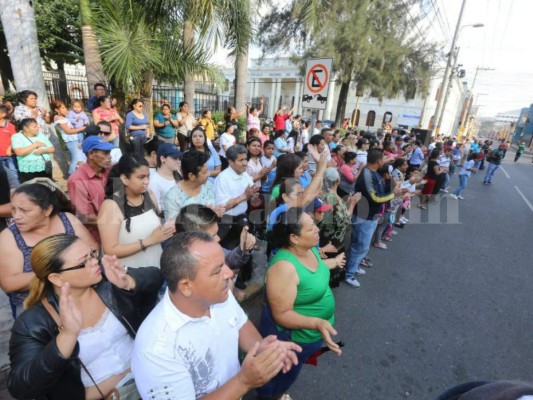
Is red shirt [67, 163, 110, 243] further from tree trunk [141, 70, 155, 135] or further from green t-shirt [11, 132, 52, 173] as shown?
tree trunk [141, 70, 155, 135]

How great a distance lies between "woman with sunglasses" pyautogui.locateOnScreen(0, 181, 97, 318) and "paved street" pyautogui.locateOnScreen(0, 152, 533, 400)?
1196 mm

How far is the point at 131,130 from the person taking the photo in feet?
19.6

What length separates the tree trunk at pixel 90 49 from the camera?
6.15 meters

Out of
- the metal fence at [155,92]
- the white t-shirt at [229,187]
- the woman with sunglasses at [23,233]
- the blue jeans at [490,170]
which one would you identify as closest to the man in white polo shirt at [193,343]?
the woman with sunglasses at [23,233]

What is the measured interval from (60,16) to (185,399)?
758 inches

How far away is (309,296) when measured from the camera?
2.06 m

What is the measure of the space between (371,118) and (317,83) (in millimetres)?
36362

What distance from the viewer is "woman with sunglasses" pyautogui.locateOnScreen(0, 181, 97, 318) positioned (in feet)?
5.76

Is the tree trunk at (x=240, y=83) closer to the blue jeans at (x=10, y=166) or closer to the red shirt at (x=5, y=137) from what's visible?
the red shirt at (x=5, y=137)

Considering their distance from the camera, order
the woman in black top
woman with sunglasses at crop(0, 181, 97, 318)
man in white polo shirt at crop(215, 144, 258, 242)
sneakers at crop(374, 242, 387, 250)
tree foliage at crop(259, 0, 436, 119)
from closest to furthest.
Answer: woman with sunglasses at crop(0, 181, 97, 318) → man in white polo shirt at crop(215, 144, 258, 242) → sneakers at crop(374, 242, 387, 250) → the woman in black top → tree foliage at crop(259, 0, 436, 119)

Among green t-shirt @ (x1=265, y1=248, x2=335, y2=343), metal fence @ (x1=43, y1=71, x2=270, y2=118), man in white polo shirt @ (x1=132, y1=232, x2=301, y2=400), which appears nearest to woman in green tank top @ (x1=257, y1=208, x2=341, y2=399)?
green t-shirt @ (x1=265, y1=248, x2=335, y2=343)

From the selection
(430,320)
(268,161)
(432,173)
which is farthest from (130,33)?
(432,173)

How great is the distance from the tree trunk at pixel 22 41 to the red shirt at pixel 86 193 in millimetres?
4190

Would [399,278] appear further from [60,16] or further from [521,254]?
[60,16]
